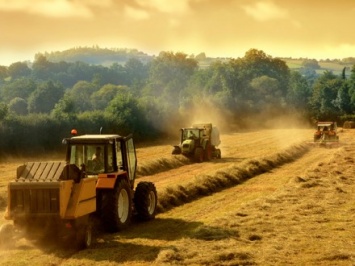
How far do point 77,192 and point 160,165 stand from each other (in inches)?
735

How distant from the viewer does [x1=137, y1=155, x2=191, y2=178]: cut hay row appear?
29472 millimetres

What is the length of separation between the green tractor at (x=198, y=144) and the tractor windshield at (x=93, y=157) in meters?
20.0

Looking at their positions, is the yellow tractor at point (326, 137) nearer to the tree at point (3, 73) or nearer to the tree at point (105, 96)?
the tree at point (105, 96)

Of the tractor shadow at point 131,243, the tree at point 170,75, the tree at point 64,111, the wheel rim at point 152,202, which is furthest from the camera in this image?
the tree at point 170,75

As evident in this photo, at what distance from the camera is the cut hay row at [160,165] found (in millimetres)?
29472

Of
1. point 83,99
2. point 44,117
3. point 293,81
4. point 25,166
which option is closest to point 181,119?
point 44,117

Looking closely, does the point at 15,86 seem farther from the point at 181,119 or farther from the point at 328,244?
the point at 328,244

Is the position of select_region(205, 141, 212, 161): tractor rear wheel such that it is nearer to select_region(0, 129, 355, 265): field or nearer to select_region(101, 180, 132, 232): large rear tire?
select_region(0, 129, 355, 265): field

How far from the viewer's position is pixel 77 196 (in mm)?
12648

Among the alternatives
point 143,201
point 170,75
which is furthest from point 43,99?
point 143,201

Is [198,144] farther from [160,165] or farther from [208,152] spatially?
Result: [160,165]

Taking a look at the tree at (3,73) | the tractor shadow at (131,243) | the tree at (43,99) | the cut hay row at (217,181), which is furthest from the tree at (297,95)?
the tree at (3,73)

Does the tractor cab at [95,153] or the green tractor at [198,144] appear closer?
the tractor cab at [95,153]

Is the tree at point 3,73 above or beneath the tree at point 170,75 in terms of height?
above
